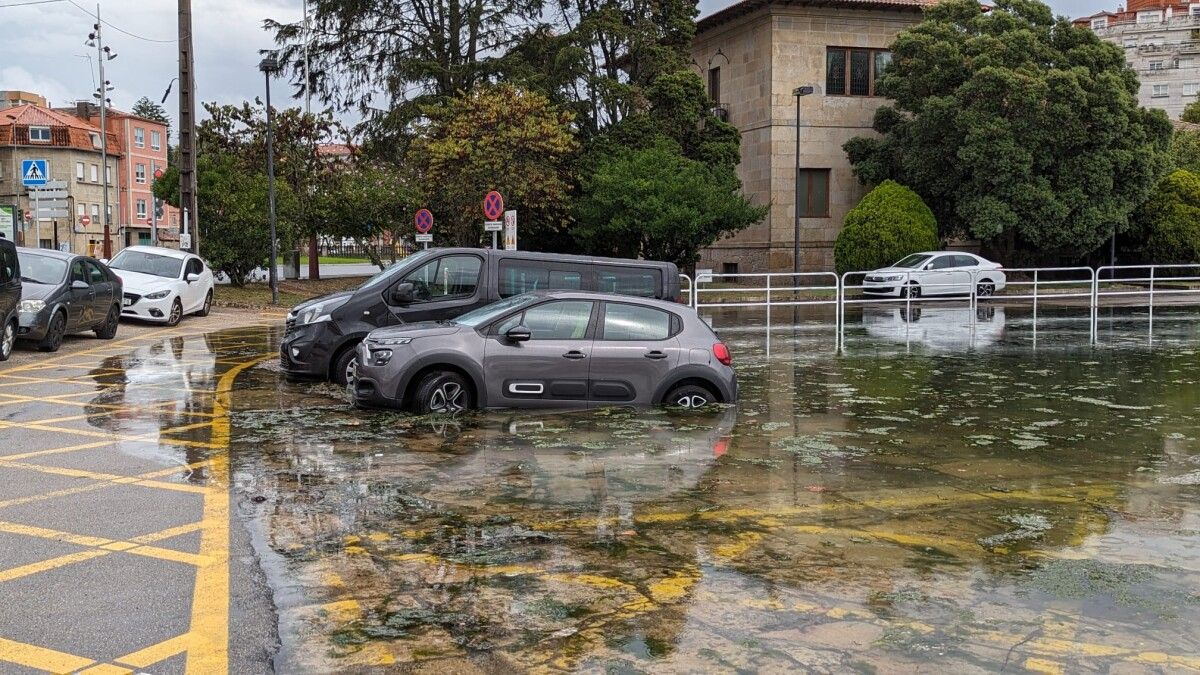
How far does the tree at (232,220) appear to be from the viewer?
33781 millimetres

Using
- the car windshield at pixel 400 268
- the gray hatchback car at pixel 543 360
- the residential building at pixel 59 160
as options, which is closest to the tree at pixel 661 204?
the car windshield at pixel 400 268

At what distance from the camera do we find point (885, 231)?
3681 centimetres

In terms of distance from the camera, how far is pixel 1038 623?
5.03 meters

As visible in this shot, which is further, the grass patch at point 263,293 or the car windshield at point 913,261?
the car windshield at point 913,261

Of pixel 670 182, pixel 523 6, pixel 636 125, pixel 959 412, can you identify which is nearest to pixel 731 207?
pixel 670 182

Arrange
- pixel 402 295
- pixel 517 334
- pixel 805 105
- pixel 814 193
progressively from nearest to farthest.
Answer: pixel 517 334, pixel 402 295, pixel 805 105, pixel 814 193

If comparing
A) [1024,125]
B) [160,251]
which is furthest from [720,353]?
[1024,125]

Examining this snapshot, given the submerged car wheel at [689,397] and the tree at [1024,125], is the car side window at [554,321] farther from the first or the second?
the tree at [1024,125]

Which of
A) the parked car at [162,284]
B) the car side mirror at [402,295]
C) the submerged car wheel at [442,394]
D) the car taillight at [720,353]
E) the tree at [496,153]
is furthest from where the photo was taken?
the tree at [496,153]

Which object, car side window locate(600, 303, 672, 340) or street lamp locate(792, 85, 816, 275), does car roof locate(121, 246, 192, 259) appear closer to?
car side window locate(600, 303, 672, 340)

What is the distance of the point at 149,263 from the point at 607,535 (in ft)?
67.7

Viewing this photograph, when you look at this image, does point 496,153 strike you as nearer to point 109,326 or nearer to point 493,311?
point 109,326

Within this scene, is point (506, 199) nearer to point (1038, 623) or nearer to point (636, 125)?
point (636, 125)

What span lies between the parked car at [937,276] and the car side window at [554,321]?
22.3 meters
